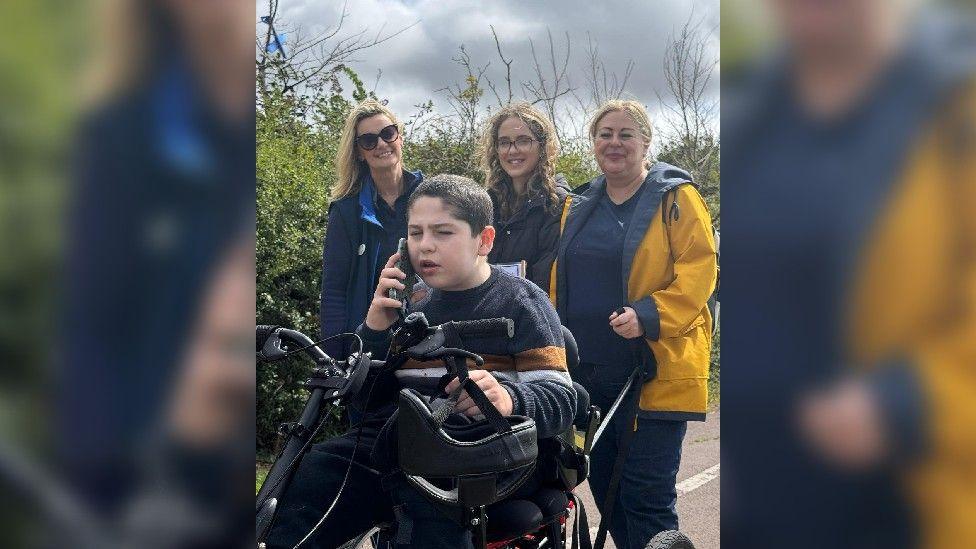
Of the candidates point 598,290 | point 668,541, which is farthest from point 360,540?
point 598,290

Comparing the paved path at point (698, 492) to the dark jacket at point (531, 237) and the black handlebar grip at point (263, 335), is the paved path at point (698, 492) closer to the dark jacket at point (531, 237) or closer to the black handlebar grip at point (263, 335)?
the dark jacket at point (531, 237)

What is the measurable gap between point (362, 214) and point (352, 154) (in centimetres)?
24

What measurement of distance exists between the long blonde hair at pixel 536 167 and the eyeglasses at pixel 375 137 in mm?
395

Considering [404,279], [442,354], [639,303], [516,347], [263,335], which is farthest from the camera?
[639,303]

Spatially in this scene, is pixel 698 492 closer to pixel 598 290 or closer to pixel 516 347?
pixel 598 290

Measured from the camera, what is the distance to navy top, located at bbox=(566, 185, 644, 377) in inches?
134

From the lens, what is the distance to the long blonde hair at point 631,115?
139 inches

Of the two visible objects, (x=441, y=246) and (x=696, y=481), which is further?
(x=696, y=481)

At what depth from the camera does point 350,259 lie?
355 centimetres
